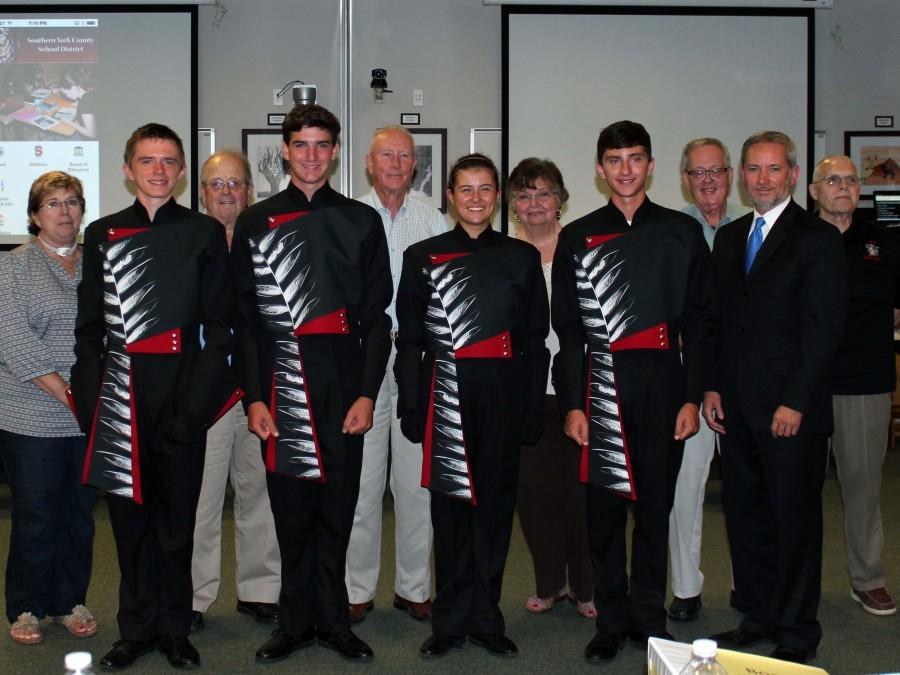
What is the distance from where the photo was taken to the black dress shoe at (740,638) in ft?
10.1

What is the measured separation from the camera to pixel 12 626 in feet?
10.6

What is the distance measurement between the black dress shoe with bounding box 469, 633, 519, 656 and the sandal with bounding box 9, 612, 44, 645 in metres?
1.41

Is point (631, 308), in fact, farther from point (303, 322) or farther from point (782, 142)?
point (303, 322)

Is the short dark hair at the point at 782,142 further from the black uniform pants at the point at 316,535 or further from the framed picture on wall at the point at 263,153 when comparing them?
the framed picture on wall at the point at 263,153

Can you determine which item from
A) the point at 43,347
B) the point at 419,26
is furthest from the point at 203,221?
the point at 419,26

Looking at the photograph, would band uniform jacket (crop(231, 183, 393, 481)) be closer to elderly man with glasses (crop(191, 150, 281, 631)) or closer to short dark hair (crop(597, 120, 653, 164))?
elderly man with glasses (crop(191, 150, 281, 631))

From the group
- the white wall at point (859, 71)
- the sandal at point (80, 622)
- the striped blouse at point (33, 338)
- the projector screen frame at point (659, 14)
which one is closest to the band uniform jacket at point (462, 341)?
the striped blouse at point (33, 338)

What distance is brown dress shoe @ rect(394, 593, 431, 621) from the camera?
343cm

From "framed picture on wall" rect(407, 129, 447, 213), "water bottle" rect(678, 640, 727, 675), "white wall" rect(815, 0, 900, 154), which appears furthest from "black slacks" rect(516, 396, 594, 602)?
"white wall" rect(815, 0, 900, 154)

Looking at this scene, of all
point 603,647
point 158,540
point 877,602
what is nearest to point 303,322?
point 158,540

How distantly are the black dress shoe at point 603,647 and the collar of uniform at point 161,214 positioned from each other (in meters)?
1.81

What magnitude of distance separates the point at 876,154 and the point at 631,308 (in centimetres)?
473

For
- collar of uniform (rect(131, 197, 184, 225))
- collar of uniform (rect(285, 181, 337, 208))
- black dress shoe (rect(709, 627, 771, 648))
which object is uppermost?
collar of uniform (rect(285, 181, 337, 208))

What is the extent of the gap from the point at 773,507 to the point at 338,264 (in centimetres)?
151
